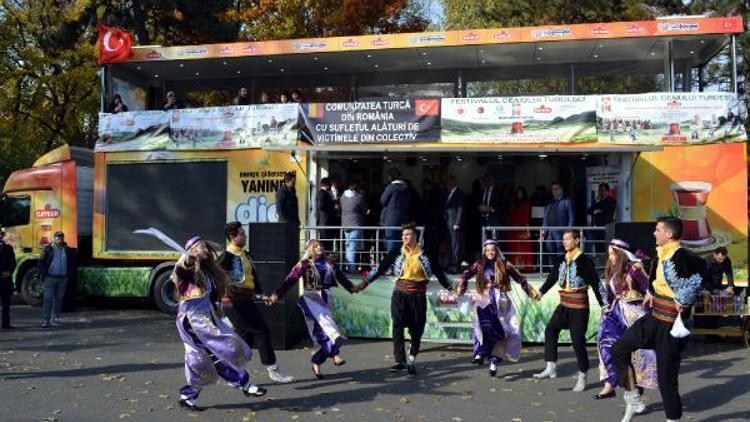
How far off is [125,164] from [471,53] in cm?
760

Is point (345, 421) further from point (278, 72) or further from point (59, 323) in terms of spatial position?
point (278, 72)

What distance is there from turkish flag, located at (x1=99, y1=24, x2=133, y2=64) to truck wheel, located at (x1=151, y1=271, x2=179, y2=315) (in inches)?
188

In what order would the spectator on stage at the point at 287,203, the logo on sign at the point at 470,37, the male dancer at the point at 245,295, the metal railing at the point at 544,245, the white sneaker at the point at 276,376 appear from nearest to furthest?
the male dancer at the point at 245,295, the white sneaker at the point at 276,376, the metal railing at the point at 544,245, the spectator on stage at the point at 287,203, the logo on sign at the point at 470,37

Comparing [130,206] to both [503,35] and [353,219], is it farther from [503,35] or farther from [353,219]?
[503,35]

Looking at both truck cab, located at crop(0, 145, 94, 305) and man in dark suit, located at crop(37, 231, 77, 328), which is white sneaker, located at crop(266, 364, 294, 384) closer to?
man in dark suit, located at crop(37, 231, 77, 328)

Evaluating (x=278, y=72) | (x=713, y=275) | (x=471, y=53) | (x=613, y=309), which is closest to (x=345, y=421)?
(x=613, y=309)

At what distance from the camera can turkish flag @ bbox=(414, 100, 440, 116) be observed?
46.8 ft

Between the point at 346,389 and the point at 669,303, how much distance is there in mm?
3713

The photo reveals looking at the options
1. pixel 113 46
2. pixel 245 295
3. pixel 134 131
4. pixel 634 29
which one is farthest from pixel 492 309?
pixel 113 46

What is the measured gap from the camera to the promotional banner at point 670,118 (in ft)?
44.0

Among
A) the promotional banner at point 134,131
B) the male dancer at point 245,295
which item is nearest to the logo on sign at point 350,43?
the promotional banner at point 134,131

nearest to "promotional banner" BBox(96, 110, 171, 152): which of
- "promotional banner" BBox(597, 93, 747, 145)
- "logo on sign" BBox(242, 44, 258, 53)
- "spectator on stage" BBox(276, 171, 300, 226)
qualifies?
"logo on sign" BBox(242, 44, 258, 53)

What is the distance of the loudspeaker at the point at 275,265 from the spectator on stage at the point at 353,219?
1720 millimetres

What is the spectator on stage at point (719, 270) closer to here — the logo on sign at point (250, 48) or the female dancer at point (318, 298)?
the female dancer at point (318, 298)
